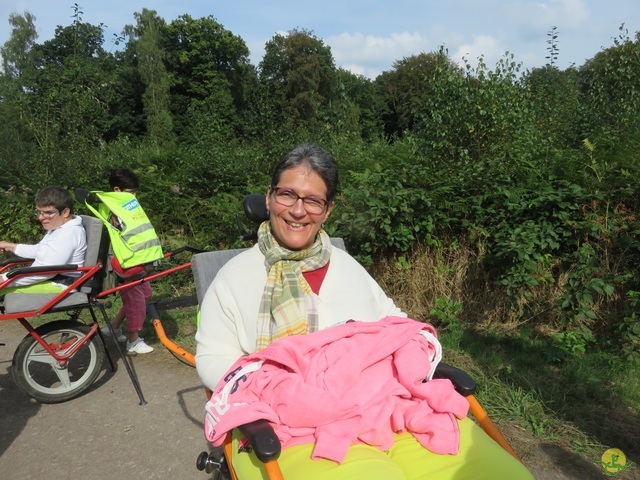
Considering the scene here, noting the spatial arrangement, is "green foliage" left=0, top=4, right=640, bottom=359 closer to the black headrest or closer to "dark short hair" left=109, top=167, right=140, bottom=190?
"dark short hair" left=109, top=167, right=140, bottom=190

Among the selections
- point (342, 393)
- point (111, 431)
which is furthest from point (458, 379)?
point (111, 431)

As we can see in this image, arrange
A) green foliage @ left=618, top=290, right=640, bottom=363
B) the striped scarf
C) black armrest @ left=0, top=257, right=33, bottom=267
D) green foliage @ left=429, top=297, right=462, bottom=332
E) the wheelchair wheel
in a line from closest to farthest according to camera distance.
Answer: the striped scarf < green foliage @ left=618, top=290, right=640, bottom=363 < the wheelchair wheel < black armrest @ left=0, top=257, right=33, bottom=267 < green foliage @ left=429, top=297, right=462, bottom=332

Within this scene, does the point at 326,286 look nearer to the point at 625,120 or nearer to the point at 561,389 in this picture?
the point at 561,389

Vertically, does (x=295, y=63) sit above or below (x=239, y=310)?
above

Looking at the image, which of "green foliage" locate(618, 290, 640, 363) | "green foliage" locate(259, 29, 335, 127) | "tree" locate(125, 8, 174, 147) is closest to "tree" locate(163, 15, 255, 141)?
"tree" locate(125, 8, 174, 147)

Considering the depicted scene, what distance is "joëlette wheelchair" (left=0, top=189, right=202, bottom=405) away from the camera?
3.82 meters

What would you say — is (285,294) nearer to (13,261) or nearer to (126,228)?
(126,228)

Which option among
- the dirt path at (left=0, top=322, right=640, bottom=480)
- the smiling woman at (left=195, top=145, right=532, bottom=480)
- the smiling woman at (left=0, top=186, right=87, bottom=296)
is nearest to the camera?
the smiling woman at (left=195, top=145, right=532, bottom=480)

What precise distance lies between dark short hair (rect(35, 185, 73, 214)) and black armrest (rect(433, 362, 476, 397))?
3494 millimetres

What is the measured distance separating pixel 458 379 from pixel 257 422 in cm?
85

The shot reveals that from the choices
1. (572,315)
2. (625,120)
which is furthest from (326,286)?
(625,120)

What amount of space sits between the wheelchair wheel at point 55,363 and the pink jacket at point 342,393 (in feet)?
9.24

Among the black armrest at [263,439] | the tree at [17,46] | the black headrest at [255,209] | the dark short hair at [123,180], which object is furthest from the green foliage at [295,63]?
the black armrest at [263,439]

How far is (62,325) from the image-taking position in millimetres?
4164
